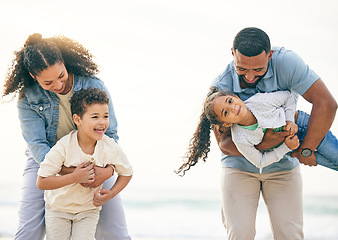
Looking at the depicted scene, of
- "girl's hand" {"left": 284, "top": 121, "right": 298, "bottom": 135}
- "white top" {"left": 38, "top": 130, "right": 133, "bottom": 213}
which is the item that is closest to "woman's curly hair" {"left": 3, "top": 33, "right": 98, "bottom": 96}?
"white top" {"left": 38, "top": 130, "right": 133, "bottom": 213}

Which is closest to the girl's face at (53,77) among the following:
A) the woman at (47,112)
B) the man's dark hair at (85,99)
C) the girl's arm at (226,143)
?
the woman at (47,112)

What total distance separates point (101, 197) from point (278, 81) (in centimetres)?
140

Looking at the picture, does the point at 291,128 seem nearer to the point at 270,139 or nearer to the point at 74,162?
the point at 270,139

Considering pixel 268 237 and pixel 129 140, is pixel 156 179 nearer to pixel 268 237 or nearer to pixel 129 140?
pixel 129 140

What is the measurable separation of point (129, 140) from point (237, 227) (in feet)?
27.4

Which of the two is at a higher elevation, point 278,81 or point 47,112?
point 278,81

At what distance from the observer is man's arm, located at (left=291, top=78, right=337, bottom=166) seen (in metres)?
2.99

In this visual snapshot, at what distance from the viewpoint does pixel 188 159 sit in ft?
10.9

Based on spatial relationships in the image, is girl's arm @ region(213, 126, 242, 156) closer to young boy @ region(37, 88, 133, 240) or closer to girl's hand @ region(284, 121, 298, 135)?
girl's hand @ region(284, 121, 298, 135)

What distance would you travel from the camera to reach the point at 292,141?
2975 mm

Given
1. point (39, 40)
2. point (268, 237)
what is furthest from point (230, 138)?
point (268, 237)

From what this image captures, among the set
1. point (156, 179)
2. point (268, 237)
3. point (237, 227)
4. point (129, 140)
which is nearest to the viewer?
point (237, 227)

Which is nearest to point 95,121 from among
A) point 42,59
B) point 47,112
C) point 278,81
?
point 47,112

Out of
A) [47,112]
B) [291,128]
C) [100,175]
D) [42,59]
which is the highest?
[42,59]
